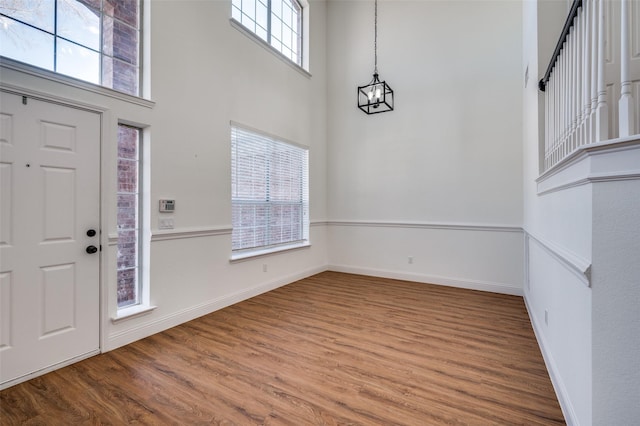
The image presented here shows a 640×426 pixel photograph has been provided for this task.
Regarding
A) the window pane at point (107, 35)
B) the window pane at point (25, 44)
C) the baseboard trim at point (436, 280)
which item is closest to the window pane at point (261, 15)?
the window pane at point (107, 35)

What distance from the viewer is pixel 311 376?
7.22 ft

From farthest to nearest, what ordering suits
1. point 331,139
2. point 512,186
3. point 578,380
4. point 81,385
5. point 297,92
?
1. point 331,139
2. point 297,92
3. point 512,186
4. point 81,385
5. point 578,380

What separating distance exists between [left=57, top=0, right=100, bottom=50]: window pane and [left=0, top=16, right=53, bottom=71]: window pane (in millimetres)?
157

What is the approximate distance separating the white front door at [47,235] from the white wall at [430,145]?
3.90m

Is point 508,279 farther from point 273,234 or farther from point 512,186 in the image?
point 273,234

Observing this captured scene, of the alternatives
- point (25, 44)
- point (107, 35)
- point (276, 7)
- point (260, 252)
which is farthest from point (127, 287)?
point (276, 7)

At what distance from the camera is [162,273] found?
118 inches

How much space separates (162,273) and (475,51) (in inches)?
201

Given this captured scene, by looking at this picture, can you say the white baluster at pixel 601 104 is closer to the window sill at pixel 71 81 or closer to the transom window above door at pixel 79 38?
the window sill at pixel 71 81

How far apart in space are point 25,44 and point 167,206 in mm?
1557

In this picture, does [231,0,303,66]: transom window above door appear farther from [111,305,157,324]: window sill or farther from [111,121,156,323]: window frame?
[111,305,157,324]: window sill

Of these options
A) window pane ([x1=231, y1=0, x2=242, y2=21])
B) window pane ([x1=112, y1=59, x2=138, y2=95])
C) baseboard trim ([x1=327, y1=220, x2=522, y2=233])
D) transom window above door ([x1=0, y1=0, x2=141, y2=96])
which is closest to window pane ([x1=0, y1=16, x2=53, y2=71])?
transom window above door ([x1=0, y1=0, x2=141, y2=96])

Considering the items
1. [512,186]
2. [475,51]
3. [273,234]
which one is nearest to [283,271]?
[273,234]

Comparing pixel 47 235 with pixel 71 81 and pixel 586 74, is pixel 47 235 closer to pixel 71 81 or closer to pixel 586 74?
pixel 71 81
